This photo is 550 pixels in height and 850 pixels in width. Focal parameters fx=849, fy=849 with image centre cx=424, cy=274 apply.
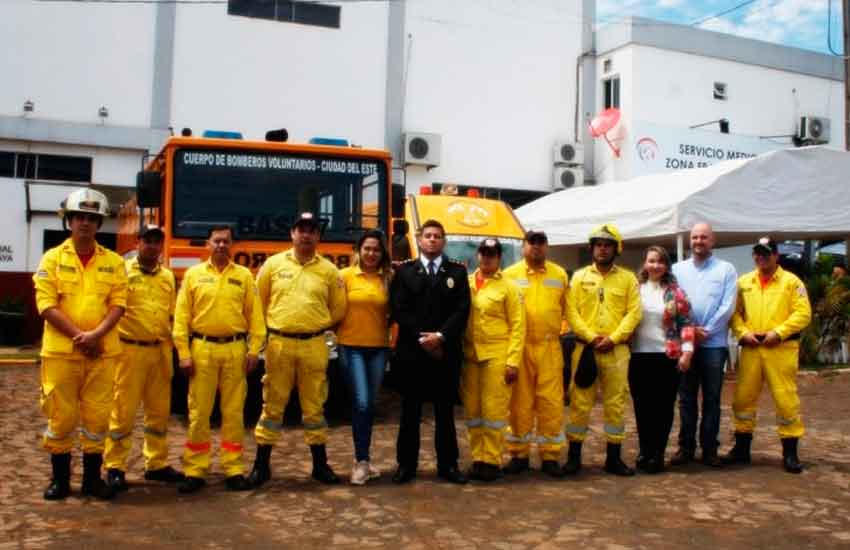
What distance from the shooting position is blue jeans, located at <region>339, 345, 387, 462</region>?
19.4 feet

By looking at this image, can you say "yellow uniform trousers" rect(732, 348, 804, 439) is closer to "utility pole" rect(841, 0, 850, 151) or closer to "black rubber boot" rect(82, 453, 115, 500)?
"black rubber boot" rect(82, 453, 115, 500)

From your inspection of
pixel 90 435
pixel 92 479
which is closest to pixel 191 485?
pixel 92 479

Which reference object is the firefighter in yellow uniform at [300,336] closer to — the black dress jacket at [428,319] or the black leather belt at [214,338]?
the black leather belt at [214,338]

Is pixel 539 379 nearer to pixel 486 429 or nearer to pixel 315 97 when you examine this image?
pixel 486 429

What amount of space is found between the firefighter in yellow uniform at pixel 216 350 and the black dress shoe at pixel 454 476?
136 centimetres

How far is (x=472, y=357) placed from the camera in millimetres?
6117

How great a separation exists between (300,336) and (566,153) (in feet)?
49.6

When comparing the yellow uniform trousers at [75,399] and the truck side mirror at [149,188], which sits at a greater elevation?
the truck side mirror at [149,188]

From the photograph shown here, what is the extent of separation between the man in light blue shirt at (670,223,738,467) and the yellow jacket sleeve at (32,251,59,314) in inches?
180

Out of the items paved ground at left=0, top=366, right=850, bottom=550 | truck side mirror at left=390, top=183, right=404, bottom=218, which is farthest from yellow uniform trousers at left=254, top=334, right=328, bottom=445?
truck side mirror at left=390, top=183, right=404, bottom=218

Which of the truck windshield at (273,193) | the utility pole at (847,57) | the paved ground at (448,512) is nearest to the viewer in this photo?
the paved ground at (448,512)

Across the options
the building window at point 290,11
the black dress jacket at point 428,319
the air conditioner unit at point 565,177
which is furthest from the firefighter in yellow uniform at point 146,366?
the air conditioner unit at point 565,177

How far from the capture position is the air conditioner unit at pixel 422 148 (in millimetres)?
18234

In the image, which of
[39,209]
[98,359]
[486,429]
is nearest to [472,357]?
[486,429]
